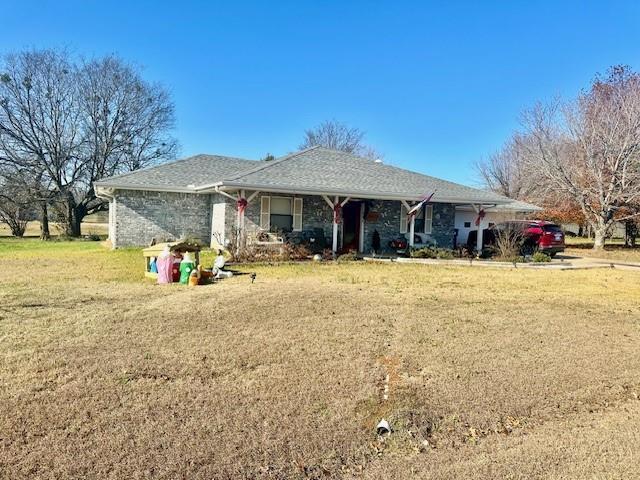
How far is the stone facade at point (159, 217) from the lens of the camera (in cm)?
1755

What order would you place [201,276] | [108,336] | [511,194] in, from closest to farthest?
[108,336] < [201,276] < [511,194]

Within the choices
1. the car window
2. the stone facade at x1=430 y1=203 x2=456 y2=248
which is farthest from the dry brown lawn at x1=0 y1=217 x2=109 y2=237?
the car window

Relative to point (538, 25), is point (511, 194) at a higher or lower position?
lower

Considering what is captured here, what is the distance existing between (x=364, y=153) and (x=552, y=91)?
890 inches

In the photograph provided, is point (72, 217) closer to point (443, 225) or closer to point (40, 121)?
point (40, 121)

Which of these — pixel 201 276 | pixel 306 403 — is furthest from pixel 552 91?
pixel 306 403

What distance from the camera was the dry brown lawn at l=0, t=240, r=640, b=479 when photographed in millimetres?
3158

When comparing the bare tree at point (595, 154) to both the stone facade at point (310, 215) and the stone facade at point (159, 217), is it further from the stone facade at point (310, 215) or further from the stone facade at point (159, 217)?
the stone facade at point (159, 217)

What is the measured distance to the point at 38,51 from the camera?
2689 cm

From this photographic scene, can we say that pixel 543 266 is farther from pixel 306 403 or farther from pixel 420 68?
pixel 306 403

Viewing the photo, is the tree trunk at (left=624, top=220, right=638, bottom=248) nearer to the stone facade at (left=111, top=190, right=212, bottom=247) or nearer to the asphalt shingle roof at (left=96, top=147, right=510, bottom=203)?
the asphalt shingle roof at (left=96, top=147, right=510, bottom=203)

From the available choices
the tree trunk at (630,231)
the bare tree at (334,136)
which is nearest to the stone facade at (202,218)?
the tree trunk at (630,231)

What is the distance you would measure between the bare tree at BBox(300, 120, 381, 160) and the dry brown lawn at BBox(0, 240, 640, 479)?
37577 mm

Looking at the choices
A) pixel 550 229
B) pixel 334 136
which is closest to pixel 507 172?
pixel 334 136
